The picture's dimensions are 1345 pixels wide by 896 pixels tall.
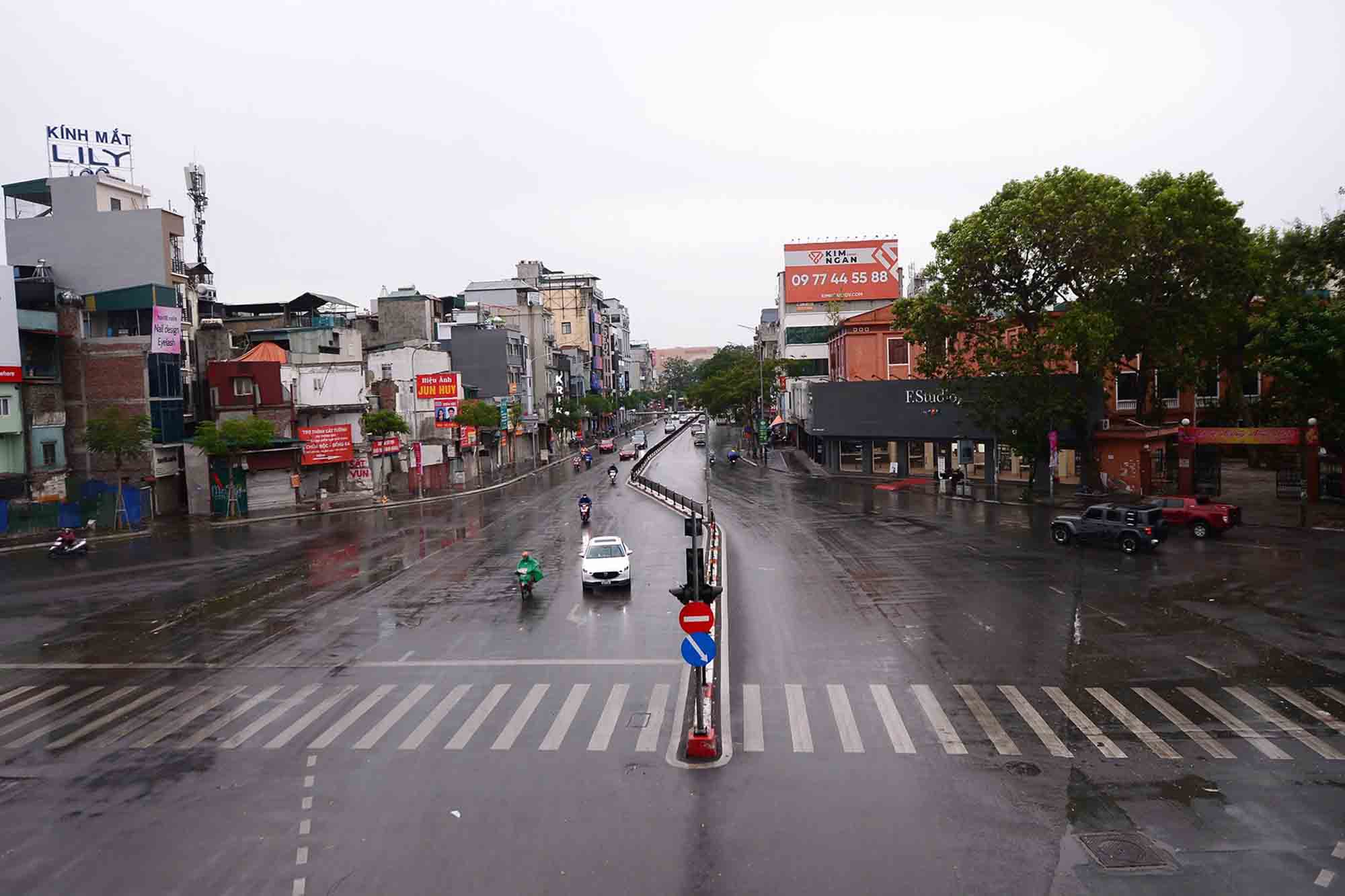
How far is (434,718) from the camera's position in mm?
17375

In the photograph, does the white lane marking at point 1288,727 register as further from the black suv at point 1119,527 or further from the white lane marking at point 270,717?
the white lane marking at point 270,717

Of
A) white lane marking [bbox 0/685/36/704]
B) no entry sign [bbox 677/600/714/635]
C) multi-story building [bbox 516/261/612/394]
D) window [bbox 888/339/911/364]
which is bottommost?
white lane marking [bbox 0/685/36/704]

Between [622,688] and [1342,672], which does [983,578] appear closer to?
[1342,672]

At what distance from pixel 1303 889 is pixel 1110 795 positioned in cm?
277

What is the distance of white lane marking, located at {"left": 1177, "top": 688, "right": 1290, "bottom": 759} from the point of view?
14680 millimetres

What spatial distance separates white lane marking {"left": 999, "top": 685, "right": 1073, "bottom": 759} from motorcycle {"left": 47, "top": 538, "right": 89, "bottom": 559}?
132ft

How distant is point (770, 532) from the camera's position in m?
42.2

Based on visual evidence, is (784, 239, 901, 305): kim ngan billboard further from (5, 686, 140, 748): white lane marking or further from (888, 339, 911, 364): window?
(5, 686, 140, 748): white lane marking

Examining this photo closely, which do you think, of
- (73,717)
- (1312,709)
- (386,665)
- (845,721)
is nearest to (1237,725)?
(1312,709)

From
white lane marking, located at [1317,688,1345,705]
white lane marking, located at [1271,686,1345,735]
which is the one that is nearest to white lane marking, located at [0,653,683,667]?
white lane marking, located at [1271,686,1345,735]

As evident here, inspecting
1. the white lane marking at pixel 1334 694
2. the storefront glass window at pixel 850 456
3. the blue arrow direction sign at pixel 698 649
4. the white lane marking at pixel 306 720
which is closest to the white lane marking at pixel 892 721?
the blue arrow direction sign at pixel 698 649

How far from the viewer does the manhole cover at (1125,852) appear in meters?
11.2

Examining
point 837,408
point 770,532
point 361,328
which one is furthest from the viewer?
point 361,328

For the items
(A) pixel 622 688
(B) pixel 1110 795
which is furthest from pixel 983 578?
(B) pixel 1110 795
